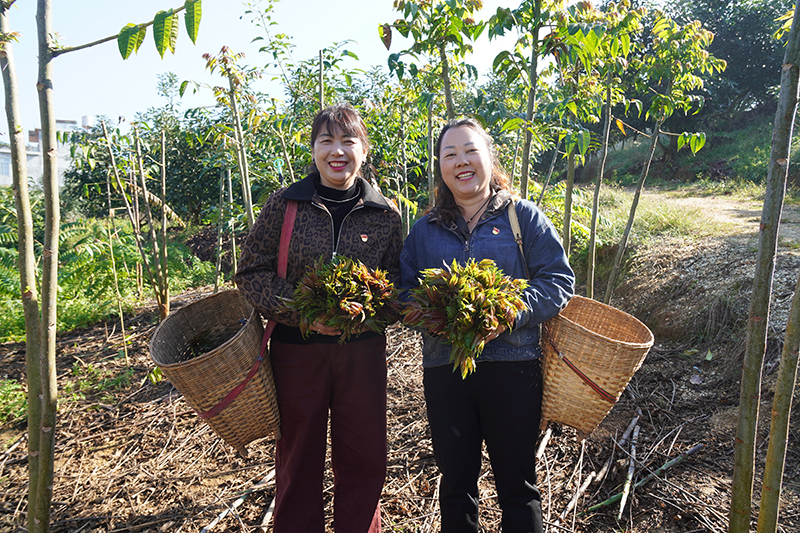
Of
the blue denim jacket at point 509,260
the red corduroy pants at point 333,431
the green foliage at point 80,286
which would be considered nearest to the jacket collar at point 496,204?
the blue denim jacket at point 509,260

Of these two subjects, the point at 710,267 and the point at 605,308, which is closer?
the point at 605,308

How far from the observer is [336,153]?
209 cm

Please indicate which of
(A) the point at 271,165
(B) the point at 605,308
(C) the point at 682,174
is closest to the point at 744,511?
(B) the point at 605,308

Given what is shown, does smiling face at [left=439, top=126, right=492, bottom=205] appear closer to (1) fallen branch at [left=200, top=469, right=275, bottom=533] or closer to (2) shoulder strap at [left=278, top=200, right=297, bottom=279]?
(2) shoulder strap at [left=278, top=200, right=297, bottom=279]

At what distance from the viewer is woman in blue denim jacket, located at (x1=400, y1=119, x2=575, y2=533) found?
193 centimetres

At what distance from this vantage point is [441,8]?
2.67m

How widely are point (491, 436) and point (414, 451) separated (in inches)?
46.8

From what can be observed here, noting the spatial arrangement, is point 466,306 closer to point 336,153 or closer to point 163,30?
point 336,153

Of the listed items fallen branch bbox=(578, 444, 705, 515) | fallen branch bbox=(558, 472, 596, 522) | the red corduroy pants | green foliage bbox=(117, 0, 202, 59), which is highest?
green foliage bbox=(117, 0, 202, 59)

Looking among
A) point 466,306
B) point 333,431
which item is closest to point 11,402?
point 333,431

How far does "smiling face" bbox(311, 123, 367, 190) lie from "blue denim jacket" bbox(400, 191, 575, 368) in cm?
46

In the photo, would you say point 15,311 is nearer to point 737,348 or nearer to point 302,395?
point 302,395

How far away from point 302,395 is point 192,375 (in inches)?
20.1

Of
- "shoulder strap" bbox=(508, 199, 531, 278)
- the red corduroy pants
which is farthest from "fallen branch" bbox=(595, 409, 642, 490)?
"shoulder strap" bbox=(508, 199, 531, 278)
